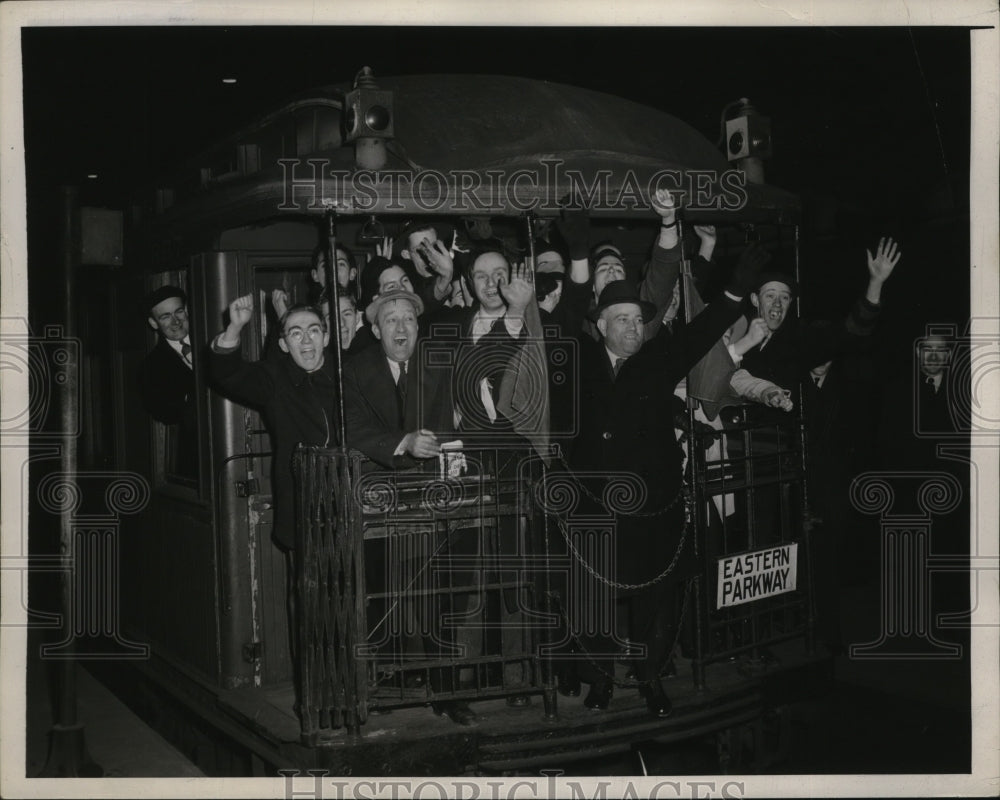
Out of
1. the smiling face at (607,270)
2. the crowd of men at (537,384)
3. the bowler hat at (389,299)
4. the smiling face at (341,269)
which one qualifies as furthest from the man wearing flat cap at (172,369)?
the smiling face at (607,270)

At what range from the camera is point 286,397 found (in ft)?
16.7

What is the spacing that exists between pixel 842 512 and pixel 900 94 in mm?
4933

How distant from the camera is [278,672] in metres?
5.60

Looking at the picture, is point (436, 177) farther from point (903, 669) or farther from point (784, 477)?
point (903, 669)

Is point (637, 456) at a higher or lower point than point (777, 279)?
lower

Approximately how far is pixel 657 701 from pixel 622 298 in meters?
1.97

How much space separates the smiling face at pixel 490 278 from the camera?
5242 millimetres

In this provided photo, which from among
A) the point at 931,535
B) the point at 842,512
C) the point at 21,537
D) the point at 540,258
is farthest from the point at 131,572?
the point at 931,535

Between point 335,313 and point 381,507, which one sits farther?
point 381,507

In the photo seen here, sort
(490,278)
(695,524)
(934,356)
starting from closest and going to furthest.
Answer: (490,278), (695,524), (934,356)

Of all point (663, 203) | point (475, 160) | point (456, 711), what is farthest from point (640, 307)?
point (456, 711)

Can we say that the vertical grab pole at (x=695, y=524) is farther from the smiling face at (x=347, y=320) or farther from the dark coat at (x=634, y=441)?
the smiling face at (x=347, y=320)

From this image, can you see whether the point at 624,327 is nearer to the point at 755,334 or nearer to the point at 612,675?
the point at 755,334

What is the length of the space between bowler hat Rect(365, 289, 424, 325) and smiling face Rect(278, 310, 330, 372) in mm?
251
